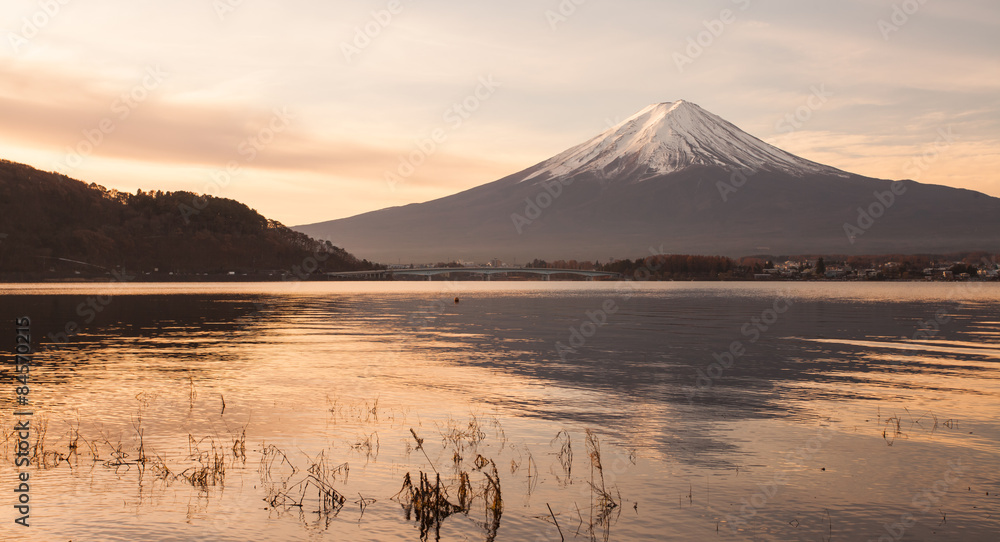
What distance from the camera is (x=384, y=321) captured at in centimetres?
7381

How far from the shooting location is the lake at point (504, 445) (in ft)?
47.2

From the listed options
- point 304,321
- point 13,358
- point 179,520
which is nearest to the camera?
point 179,520

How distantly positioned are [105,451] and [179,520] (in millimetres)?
6120

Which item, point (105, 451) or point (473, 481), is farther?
point (105, 451)

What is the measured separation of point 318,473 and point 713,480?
8.56 metres

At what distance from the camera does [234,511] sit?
14.9 m

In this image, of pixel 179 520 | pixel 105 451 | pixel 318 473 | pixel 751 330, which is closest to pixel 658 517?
pixel 318 473

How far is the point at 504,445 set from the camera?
67.4 feet

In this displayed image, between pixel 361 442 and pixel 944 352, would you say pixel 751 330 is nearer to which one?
pixel 944 352

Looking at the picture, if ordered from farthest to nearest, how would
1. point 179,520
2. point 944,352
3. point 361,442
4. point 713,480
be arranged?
point 944,352 < point 361,442 < point 713,480 < point 179,520

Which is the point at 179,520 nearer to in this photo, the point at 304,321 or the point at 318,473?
the point at 318,473

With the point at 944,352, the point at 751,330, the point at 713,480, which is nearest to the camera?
the point at 713,480

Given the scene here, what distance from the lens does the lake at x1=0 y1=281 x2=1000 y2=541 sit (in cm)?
1438

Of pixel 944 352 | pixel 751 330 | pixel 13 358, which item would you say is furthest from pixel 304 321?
pixel 944 352
